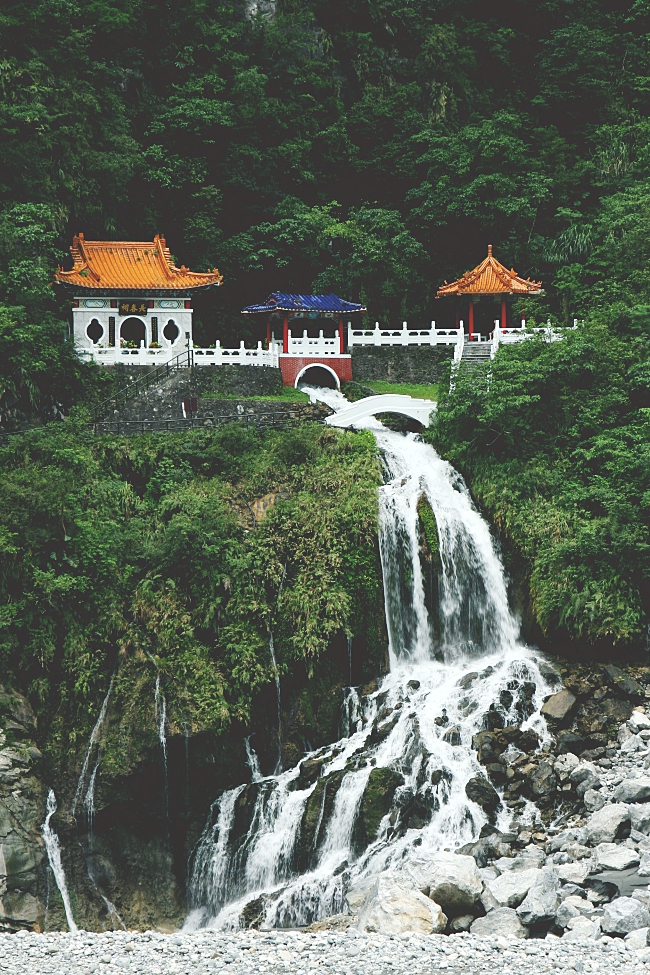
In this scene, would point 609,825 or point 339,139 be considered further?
point 339,139

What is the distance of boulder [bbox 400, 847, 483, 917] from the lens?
17.3 m

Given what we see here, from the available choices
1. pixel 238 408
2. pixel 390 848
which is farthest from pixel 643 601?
pixel 238 408

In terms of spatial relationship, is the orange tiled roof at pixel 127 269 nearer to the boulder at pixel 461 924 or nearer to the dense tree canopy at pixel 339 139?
the dense tree canopy at pixel 339 139

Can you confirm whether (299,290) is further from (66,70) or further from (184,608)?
(184,608)

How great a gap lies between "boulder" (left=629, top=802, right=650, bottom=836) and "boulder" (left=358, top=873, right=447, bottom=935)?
4.31m

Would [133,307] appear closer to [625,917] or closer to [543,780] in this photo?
[543,780]

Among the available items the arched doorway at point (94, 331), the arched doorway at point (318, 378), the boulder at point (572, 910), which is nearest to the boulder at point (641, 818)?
the boulder at point (572, 910)

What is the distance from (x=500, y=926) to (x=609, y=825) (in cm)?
391

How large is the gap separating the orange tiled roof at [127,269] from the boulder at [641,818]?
76.2 feet

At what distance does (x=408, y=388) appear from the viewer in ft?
127

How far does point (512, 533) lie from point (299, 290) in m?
21.3

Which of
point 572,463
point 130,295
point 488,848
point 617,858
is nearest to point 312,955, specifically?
point 617,858

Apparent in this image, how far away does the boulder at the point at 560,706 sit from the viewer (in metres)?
24.3

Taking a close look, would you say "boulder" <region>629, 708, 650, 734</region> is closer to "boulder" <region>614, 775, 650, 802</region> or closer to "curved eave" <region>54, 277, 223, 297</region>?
"boulder" <region>614, 775, 650, 802</region>
